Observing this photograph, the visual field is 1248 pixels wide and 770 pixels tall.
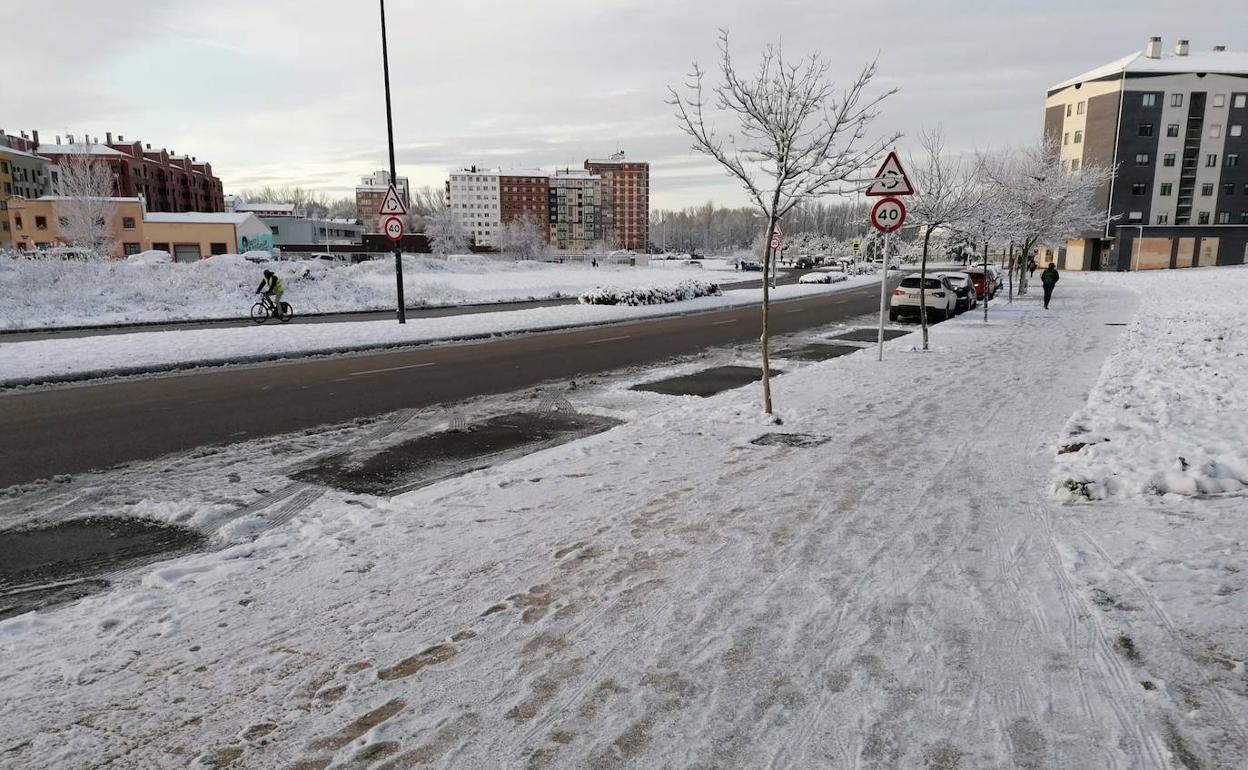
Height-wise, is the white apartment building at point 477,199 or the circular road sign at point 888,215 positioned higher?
the white apartment building at point 477,199

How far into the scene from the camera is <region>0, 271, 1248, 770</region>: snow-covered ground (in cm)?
285

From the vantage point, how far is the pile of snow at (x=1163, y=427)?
18.2 ft

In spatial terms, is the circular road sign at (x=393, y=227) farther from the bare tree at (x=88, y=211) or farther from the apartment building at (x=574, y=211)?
the apartment building at (x=574, y=211)

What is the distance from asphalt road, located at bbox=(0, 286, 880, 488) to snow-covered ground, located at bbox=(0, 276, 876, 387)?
0.97 meters

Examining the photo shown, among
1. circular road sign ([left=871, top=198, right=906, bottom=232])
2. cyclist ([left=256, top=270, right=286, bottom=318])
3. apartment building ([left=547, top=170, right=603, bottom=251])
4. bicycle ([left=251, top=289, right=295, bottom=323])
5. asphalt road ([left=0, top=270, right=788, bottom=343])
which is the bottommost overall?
asphalt road ([left=0, top=270, right=788, bottom=343])

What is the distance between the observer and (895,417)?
8.65 m

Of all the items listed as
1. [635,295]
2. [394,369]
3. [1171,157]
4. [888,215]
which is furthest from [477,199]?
[888,215]

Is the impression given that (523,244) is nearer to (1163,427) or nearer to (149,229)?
(149,229)

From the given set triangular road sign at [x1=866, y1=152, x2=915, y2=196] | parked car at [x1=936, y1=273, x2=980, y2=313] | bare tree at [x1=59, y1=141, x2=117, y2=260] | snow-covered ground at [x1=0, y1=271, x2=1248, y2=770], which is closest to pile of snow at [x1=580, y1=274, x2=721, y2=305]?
parked car at [x1=936, y1=273, x2=980, y2=313]

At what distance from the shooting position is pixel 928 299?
23.8m

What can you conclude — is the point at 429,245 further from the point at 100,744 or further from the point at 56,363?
the point at 100,744

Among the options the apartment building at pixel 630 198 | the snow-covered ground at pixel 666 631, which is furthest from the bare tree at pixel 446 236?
the snow-covered ground at pixel 666 631

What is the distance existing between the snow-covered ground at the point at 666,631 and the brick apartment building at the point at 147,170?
9328 cm

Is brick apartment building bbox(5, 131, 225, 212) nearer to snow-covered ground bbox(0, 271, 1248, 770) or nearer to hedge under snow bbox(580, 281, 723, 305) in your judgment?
hedge under snow bbox(580, 281, 723, 305)
